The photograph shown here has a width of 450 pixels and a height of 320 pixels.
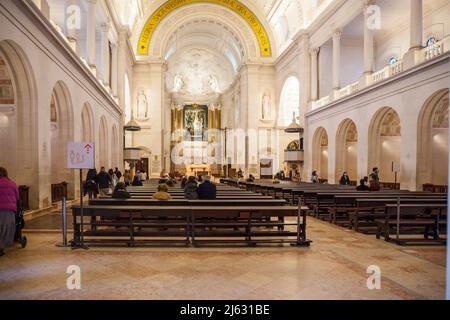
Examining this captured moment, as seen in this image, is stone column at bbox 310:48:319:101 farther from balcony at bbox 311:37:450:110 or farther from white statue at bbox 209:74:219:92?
white statue at bbox 209:74:219:92

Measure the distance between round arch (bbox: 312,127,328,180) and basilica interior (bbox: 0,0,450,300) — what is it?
3.7 inches

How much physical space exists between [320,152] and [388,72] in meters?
9.02

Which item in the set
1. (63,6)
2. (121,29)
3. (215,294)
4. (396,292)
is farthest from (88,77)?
(396,292)

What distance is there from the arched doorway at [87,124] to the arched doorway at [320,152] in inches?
555

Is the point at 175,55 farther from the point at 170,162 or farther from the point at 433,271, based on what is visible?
the point at 433,271

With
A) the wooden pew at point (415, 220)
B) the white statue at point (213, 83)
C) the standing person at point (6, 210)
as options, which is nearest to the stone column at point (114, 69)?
the white statue at point (213, 83)

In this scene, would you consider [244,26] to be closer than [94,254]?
No

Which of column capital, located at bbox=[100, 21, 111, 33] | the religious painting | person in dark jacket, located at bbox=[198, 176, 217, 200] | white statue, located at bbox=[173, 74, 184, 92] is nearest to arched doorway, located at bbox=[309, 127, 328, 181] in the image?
column capital, located at bbox=[100, 21, 111, 33]

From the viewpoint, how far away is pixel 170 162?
38031 mm

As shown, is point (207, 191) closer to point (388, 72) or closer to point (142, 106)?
point (388, 72)

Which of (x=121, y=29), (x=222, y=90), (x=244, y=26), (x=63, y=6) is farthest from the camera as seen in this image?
(x=222, y=90)

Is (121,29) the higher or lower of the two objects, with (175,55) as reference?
lower

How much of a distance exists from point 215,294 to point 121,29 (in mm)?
23542

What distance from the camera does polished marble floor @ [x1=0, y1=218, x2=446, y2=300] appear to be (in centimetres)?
409
